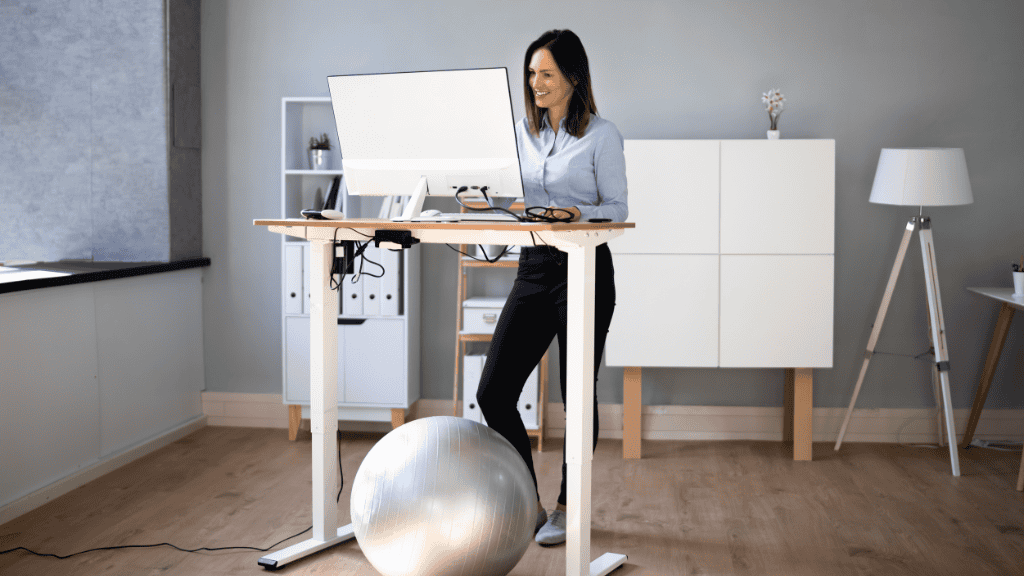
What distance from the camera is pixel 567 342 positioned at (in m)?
2.11

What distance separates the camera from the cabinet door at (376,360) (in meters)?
3.68

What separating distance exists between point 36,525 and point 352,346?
1431 millimetres

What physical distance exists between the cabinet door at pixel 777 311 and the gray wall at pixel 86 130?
2558mm

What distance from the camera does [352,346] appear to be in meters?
3.69

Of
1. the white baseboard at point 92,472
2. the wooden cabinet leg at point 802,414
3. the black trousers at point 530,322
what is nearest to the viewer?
the black trousers at point 530,322

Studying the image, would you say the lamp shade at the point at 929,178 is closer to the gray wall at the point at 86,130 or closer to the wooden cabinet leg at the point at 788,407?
the wooden cabinet leg at the point at 788,407

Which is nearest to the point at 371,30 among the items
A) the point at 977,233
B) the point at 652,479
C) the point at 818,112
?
the point at 818,112

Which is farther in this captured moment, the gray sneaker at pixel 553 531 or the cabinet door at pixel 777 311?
the cabinet door at pixel 777 311

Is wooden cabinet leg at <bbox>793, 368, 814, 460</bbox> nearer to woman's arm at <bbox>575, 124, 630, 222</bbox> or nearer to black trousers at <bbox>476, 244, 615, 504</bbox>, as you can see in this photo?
black trousers at <bbox>476, 244, 615, 504</bbox>

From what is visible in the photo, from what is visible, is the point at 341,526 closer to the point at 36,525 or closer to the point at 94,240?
the point at 36,525

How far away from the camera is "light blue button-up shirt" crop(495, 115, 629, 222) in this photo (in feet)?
7.40

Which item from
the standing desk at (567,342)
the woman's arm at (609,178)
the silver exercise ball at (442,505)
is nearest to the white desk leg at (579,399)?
the standing desk at (567,342)

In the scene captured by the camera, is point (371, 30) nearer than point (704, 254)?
No

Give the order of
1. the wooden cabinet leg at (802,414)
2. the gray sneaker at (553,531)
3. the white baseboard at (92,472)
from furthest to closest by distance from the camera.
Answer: the wooden cabinet leg at (802,414) → the white baseboard at (92,472) → the gray sneaker at (553,531)
